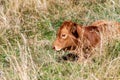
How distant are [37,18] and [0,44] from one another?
1.14 m

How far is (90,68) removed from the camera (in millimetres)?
5254

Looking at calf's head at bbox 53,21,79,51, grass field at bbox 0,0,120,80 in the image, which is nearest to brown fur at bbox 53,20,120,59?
calf's head at bbox 53,21,79,51

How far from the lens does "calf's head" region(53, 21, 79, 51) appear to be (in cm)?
574

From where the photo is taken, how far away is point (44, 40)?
6.66 meters

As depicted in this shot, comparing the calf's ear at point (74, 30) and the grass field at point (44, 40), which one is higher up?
the calf's ear at point (74, 30)

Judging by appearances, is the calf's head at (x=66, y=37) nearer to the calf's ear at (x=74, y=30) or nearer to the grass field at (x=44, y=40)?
the calf's ear at (x=74, y=30)

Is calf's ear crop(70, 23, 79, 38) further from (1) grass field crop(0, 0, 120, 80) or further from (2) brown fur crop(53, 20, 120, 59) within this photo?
(1) grass field crop(0, 0, 120, 80)

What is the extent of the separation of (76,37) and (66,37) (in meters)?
0.16

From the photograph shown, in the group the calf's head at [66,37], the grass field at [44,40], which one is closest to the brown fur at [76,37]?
the calf's head at [66,37]

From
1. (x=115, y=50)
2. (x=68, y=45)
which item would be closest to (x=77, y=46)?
(x=68, y=45)

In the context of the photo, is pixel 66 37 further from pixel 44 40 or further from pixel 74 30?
pixel 44 40

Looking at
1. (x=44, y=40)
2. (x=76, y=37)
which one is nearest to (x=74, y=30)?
(x=76, y=37)

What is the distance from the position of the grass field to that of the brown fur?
21 centimetres

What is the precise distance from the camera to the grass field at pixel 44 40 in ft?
16.7
